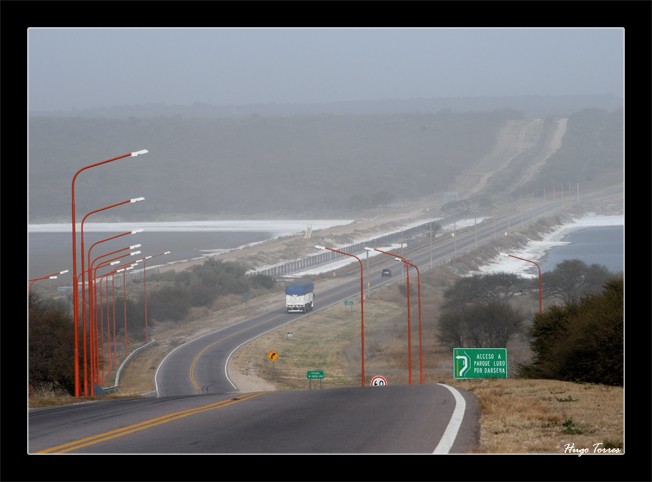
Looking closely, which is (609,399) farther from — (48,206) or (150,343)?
(48,206)

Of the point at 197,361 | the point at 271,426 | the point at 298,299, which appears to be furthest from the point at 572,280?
the point at 271,426

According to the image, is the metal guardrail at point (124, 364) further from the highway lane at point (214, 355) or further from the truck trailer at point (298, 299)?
the truck trailer at point (298, 299)

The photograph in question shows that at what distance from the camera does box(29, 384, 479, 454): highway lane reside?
11836 millimetres

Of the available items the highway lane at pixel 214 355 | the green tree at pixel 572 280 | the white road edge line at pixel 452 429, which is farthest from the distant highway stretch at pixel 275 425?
the green tree at pixel 572 280

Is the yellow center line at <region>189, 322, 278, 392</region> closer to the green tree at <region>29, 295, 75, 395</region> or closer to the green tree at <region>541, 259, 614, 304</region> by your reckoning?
the green tree at <region>29, 295, 75, 395</region>

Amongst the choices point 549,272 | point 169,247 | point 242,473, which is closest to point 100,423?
point 242,473

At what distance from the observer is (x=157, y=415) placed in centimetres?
1588

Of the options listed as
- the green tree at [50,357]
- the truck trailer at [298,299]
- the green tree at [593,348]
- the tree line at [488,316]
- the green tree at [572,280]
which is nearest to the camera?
the green tree at [593,348]

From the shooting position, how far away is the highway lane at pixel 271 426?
11.8 meters

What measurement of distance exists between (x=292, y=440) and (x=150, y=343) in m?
59.6

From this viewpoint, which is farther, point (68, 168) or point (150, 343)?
point (68, 168)

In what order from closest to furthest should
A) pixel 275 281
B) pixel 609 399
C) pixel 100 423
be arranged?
pixel 100 423
pixel 609 399
pixel 275 281

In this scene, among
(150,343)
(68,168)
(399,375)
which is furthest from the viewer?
(68,168)

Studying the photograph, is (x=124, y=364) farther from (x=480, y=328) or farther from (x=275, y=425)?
(x=275, y=425)
